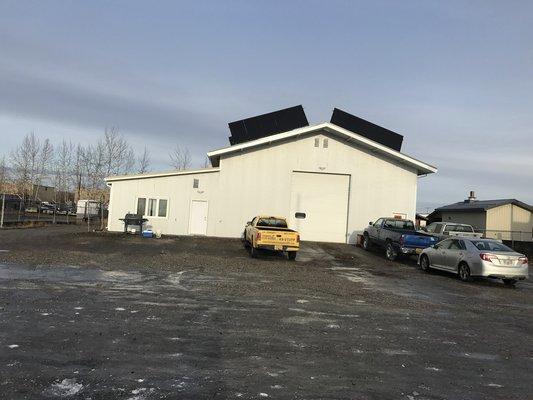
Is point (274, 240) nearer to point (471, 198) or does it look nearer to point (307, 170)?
point (307, 170)

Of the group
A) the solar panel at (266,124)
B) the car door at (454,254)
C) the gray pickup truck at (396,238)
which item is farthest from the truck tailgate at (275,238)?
the solar panel at (266,124)

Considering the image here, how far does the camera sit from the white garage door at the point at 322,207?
1251 inches

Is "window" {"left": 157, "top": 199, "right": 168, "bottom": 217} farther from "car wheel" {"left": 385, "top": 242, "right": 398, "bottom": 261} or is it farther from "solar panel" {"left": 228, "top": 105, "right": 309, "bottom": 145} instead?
"car wheel" {"left": 385, "top": 242, "right": 398, "bottom": 261}

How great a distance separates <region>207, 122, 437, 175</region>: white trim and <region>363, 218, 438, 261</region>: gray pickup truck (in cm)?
550

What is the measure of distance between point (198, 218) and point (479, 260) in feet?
58.3

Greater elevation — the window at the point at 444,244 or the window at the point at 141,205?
the window at the point at 141,205

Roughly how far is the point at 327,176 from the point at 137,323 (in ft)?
80.2

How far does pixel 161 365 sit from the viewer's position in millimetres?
6137

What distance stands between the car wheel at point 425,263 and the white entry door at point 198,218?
46.7 ft

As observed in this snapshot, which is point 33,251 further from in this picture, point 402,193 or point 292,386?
point 402,193

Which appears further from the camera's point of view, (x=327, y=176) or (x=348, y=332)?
(x=327, y=176)

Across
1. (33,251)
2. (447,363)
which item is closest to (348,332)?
(447,363)

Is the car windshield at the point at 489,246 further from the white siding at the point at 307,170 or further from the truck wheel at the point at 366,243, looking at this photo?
the white siding at the point at 307,170

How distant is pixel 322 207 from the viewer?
31.8 meters
